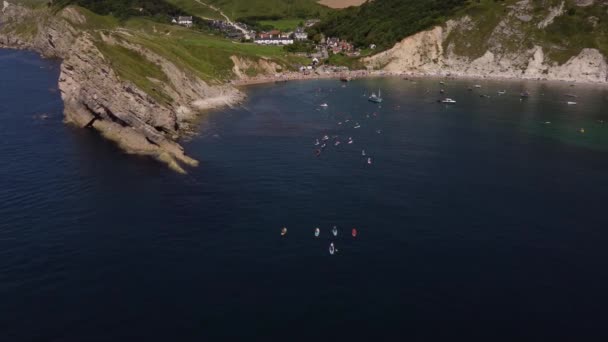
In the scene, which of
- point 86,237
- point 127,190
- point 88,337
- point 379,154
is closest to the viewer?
point 88,337

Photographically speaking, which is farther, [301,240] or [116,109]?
[116,109]

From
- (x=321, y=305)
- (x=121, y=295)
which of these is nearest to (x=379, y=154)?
(x=321, y=305)

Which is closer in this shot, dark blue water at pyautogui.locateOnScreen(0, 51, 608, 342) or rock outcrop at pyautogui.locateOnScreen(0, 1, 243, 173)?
dark blue water at pyautogui.locateOnScreen(0, 51, 608, 342)

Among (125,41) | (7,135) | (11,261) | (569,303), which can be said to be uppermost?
(125,41)

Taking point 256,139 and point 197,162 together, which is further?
point 256,139

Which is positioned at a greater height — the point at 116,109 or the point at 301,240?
the point at 116,109

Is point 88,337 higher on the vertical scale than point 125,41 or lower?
lower

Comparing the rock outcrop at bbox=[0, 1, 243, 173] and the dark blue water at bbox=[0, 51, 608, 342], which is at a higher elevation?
the rock outcrop at bbox=[0, 1, 243, 173]

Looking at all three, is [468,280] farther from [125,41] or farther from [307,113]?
[125,41]
